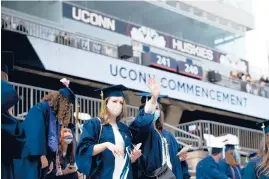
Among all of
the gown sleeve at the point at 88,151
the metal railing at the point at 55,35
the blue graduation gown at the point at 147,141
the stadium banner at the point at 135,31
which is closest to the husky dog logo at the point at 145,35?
the stadium banner at the point at 135,31

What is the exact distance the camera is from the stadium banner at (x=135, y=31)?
2311 centimetres

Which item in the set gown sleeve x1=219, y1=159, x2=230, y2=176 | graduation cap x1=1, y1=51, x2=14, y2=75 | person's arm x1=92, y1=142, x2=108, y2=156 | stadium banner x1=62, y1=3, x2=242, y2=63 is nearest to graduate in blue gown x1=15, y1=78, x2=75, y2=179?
person's arm x1=92, y1=142, x2=108, y2=156

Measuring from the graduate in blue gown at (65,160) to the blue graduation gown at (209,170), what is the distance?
408 cm

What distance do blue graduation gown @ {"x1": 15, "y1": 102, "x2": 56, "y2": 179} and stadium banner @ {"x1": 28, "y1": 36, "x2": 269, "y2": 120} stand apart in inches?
411

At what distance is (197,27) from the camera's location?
3206 cm

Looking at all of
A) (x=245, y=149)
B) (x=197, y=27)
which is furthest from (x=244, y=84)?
(x=197, y=27)

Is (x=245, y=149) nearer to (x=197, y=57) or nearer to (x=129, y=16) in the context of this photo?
(x=197, y=57)

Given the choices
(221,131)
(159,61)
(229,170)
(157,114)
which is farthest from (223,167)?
(159,61)

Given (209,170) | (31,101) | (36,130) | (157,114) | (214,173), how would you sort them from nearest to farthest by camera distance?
1. (36,130)
2. (157,114)
3. (214,173)
4. (209,170)
5. (31,101)

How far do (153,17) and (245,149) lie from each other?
1046cm

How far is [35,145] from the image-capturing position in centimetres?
632

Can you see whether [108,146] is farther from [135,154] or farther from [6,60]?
[6,60]

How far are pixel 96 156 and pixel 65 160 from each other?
89cm

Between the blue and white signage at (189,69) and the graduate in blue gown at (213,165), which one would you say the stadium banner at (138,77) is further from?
the graduate in blue gown at (213,165)
